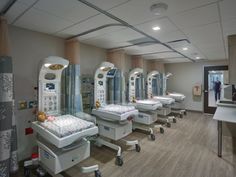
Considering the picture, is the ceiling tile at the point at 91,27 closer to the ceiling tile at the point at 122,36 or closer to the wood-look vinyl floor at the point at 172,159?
the ceiling tile at the point at 122,36

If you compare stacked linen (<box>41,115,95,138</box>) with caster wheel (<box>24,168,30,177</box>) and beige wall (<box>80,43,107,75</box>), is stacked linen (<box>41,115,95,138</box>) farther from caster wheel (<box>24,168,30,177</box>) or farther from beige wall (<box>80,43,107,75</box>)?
beige wall (<box>80,43,107,75</box>)

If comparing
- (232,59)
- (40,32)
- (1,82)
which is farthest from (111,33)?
(232,59)

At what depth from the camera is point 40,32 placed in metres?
2.91

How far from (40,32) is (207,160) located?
161 inches

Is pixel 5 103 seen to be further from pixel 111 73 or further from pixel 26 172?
pixel 111 73

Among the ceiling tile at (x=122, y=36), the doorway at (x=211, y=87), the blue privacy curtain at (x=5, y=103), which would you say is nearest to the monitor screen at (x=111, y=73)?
the ceiling tile at (x=122, y=36)

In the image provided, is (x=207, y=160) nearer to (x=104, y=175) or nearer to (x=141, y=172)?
(x=141, y=172)

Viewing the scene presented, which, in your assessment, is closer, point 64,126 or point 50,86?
point 64,126

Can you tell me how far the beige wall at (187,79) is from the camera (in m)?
6.98

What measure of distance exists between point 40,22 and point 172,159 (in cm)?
342

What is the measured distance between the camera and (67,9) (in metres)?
1.94

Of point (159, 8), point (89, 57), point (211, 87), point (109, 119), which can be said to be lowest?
point (109, 119)

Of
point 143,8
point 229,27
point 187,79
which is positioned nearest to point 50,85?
point 143,8

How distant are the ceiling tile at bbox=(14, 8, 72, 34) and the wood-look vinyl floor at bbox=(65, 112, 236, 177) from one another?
91.9 inches
